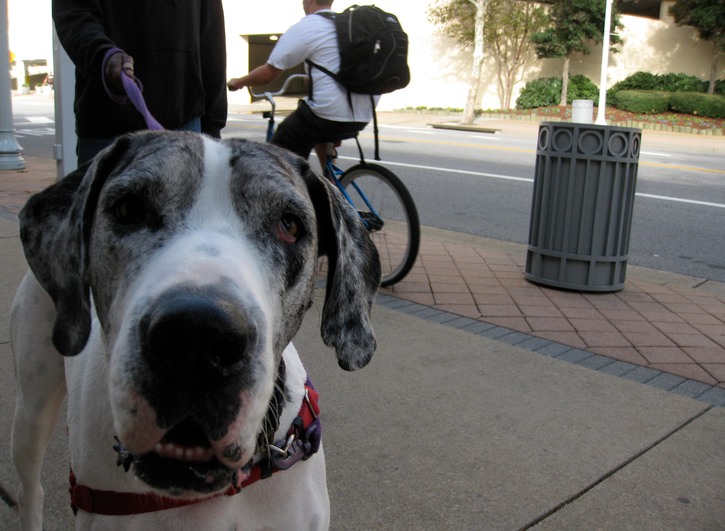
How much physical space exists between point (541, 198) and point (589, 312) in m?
1.19

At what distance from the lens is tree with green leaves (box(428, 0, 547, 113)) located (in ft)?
102

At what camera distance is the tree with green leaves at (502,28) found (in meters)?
31.2

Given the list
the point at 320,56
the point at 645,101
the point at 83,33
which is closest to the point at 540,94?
the point at 645,101

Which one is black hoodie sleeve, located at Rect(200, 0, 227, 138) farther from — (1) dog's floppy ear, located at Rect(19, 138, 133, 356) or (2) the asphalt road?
(2) the asphalt road

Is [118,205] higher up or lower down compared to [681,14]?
lower down

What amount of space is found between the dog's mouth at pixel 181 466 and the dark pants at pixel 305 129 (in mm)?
4379

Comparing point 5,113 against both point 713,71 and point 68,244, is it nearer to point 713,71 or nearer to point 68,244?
point 68,244

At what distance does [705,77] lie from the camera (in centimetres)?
3234

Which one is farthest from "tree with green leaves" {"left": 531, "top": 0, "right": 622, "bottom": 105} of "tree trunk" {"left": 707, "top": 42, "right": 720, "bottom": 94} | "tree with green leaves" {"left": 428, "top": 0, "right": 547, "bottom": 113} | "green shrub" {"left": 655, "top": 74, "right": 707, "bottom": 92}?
"tree trunk" {"left": 707, "top": 42, "right": 720, "bottom": 94}

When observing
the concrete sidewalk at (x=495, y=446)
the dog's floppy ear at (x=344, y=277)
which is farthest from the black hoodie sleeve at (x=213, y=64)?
the dog's floppy ear at (x=344, y=277)

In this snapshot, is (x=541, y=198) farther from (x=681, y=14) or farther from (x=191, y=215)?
(x=681, y=14)

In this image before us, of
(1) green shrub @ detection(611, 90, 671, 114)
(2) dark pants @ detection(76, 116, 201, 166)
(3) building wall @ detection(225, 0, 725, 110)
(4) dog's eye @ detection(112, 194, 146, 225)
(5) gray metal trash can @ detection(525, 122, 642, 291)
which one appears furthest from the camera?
(3) building wall @ detection(225, 0, 725, 110)

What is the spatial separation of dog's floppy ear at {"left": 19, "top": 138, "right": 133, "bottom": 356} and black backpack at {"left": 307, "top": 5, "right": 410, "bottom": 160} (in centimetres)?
370

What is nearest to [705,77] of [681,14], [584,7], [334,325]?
[681,14]
